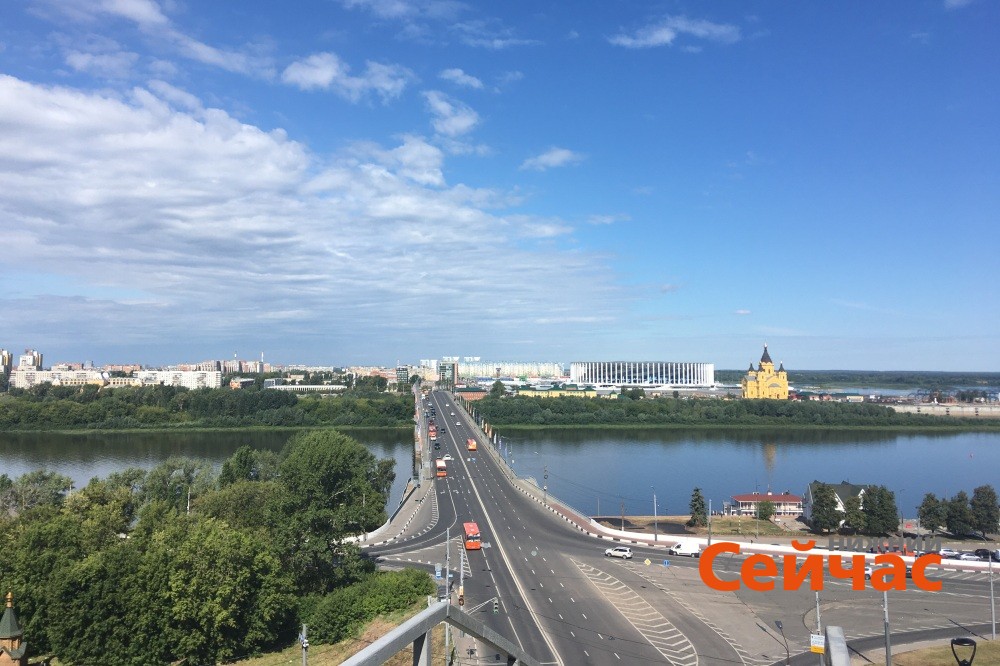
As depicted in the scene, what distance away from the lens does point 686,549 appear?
3066 cm

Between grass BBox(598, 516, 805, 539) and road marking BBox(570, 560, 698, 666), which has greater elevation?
road marking BBox(570, 560, 698, 666)

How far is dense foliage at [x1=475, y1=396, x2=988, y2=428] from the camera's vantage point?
319 feet

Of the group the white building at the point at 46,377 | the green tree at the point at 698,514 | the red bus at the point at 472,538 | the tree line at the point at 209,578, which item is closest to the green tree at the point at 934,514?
the green tree at the point at 698,514

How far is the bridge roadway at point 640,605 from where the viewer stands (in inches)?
773

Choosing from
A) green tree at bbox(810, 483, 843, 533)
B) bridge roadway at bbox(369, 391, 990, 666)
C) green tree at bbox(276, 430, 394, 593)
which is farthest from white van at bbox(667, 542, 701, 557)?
green tree at bbox(276, 430, 394, 593)

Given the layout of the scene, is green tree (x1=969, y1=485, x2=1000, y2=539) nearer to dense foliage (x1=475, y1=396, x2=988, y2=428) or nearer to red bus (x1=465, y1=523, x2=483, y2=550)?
red bus (x1=465, y1=523, x2=483, y2=550)

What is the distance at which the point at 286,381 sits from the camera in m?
191

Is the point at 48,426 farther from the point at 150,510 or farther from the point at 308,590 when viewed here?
the point at 308,590

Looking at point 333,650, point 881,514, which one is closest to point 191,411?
point 333,650

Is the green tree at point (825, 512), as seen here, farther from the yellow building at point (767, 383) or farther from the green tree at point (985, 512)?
the yellow building at point (767, 383)

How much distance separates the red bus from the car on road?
5.91m

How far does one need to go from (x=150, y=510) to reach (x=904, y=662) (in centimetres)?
2655

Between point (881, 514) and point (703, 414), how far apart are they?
6446cm

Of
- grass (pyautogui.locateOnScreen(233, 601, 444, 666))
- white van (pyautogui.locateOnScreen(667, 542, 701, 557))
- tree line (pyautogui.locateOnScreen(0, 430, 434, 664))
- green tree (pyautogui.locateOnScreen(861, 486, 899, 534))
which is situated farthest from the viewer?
green tree (pyautogui.locateOnScreen(861, 486, 899, 534))
